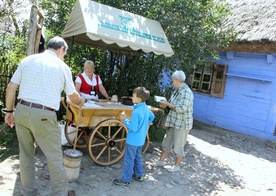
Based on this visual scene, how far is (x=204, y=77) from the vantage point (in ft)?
30.7

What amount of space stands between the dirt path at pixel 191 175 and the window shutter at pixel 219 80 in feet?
8.72

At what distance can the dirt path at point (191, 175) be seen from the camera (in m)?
3.50

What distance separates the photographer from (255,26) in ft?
25.8

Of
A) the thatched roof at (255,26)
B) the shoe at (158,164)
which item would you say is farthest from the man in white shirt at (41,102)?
the thatched roof at (255,26)

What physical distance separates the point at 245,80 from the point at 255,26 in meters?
1.64

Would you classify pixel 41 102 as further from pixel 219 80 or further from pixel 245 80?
pixel 219 80

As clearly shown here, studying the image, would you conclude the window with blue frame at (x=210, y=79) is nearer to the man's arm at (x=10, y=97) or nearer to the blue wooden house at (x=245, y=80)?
the blue wooden house at (x=245, y=80)

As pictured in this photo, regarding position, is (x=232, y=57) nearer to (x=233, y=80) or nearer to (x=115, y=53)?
(x=233, y=80)

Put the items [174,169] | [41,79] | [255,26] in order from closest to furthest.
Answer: [41,79] < [174,169] < [255,26]

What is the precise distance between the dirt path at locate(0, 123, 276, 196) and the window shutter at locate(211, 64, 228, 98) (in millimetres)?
2658

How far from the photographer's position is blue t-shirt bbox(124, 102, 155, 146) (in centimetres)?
339

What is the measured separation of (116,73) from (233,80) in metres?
3.94

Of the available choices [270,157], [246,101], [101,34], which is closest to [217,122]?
[246,101]

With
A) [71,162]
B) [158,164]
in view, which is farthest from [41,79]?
[158,164]
